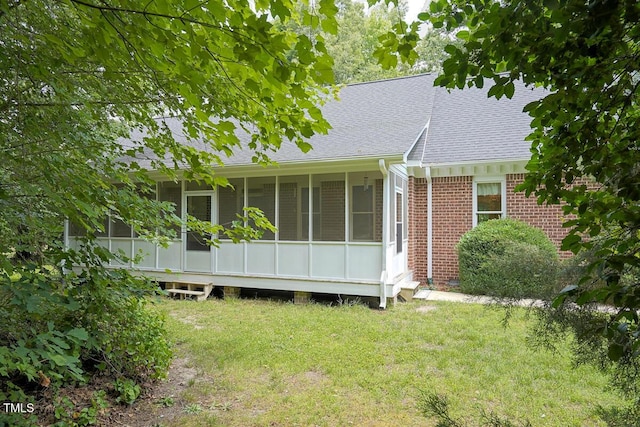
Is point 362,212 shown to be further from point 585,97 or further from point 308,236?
point 585,97

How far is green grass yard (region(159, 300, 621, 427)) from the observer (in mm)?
3615

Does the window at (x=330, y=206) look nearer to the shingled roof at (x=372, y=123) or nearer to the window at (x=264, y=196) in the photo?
the shingled roof at (x=372, y=123)

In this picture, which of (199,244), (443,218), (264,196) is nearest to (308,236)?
(264,196)

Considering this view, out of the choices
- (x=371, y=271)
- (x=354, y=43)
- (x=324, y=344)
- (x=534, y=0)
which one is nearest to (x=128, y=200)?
(x=534, y=0)

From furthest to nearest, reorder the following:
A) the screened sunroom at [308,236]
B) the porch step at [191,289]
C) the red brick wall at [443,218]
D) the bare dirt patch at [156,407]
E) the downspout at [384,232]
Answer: the red brick wall at [443,218] < the porch step at [191,289] < the screened sunroom at [308,236] < the downspout at [384,232] < the bare dirt patch at [156,407]

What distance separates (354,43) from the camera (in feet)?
84.1

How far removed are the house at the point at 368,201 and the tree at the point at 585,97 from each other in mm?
5922

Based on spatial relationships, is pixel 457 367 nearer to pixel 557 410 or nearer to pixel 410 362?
pixel 410 362

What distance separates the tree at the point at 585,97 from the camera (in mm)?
1075

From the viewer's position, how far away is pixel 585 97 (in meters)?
1.26

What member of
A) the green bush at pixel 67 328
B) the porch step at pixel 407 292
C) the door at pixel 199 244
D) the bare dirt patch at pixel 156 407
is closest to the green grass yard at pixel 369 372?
the bare dirt patch at pixel 156 407

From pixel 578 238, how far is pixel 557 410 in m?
3.29

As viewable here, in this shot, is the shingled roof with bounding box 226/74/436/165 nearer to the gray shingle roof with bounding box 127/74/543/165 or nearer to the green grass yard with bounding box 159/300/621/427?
the gray shingle roof with bounding box 127/74/543/165

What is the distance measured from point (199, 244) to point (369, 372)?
20.3 ft
